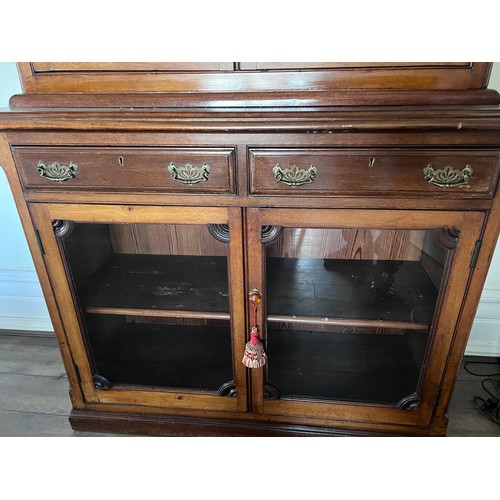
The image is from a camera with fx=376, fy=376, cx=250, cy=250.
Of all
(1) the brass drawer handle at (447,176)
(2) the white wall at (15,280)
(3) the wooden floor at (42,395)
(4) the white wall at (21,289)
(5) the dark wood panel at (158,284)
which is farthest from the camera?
(2) the white wall at (15,280)

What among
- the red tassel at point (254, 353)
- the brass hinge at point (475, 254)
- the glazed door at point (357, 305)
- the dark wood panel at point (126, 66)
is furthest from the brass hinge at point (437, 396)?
the dark wood panel at point (126, 66)

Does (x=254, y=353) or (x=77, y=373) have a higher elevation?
(x=254, y=353)

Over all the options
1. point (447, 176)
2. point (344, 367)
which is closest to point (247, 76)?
point (447, 176)

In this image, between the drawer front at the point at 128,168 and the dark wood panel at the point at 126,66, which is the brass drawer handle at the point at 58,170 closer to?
the drawer front at the point at 128,168

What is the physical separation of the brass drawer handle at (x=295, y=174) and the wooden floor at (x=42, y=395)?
33.9 inches

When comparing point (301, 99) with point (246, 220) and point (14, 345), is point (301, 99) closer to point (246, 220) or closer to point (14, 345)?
point (246, 220)

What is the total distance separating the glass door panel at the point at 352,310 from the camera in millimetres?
847

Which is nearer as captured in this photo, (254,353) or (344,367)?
(254,353)

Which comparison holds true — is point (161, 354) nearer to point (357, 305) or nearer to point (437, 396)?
point (357, 305)

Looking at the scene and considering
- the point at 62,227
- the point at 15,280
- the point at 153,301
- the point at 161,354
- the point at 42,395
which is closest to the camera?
the point at 62,227

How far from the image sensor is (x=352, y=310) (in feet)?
2.99

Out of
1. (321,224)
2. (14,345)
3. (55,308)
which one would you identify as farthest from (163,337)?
(14,345)

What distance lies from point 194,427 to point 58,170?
0.74m

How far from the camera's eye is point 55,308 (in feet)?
3.10
